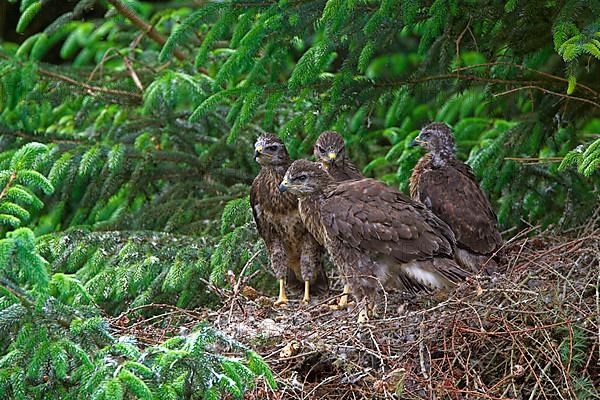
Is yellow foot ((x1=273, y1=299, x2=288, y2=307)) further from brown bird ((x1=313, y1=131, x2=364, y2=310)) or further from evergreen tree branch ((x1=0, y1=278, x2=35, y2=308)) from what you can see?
evergreen tree branch ((x1=0, y1=278, x2=35, y2=308))

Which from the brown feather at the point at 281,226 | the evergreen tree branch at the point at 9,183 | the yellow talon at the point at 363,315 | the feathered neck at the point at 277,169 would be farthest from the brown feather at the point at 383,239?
the evergreen tree branch at the point at 9,183

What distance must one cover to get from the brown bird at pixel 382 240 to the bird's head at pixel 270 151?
522 millimetres

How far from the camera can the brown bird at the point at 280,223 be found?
7301 mm

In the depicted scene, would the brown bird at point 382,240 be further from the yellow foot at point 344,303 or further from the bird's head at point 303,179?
the yellow foot at point 344,303

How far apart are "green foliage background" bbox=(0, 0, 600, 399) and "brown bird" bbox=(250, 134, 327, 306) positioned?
253mm

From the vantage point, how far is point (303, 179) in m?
6.95

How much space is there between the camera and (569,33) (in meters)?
5.98

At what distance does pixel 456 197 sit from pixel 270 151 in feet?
4.29

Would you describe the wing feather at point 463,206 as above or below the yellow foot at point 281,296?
above

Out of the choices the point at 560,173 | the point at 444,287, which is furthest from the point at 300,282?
the point at 560,173

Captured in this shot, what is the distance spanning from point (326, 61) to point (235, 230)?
137 centimetres

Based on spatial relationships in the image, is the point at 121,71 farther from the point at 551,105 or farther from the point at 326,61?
the point at 551,105

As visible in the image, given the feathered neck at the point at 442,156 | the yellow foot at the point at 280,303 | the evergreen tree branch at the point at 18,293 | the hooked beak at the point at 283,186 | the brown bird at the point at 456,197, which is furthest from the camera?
the feathered neck at the point at 442,156

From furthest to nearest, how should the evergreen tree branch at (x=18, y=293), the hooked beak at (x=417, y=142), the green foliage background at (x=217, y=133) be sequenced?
1. the hooked beak at (x=417, y=142)
2. the green foliage background at (x=217, y=133)
3. the evergreen tree branch at (x=18, y=293)
